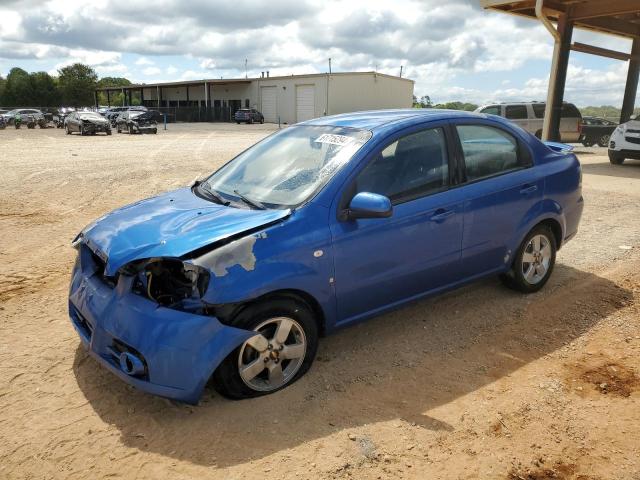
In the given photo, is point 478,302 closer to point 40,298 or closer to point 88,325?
point 88,325

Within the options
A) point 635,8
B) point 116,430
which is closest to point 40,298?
point 116,430

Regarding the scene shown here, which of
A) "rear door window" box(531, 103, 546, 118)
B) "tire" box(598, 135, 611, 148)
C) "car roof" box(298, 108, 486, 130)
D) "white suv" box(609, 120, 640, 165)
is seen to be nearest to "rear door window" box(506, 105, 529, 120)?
"rear door window" box(531, 103, 546, 118)

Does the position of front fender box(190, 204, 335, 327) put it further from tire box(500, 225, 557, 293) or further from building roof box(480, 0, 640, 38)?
building roof box(480, 0, 640, 38)

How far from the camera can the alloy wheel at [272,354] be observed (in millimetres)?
3025

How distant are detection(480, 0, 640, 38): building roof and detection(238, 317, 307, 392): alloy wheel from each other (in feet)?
Result: 47.5

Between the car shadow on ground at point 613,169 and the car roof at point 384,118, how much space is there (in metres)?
10.5

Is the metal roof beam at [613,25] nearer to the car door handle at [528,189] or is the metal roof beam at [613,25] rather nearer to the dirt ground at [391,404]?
the car door handle at [528,189]

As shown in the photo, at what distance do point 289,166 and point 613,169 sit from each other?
523 inches

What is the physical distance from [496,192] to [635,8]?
13.3 metres

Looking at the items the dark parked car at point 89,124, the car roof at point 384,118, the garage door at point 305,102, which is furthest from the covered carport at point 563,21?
the garage door at point 305,102

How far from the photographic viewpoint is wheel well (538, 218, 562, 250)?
4672 mm

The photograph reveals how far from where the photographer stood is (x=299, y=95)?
4553 cm

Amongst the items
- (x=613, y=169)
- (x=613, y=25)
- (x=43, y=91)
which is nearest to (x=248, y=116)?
(x=613, y=25)

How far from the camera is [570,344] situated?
3857 millimetres
